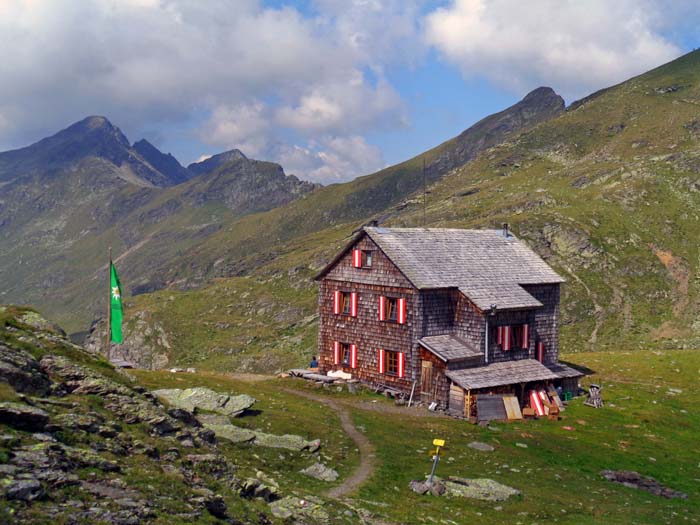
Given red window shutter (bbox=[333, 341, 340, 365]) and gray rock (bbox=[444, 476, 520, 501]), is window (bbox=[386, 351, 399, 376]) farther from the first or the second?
gray rock (bbox=[444, 476, 520, 501])

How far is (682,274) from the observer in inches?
3885

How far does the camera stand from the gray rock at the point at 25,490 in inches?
513

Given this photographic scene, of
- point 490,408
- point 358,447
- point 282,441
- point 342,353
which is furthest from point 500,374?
point 282,441

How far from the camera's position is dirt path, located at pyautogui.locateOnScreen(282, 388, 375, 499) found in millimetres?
25281

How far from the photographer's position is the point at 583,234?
348 ft

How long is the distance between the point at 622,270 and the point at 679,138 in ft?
201

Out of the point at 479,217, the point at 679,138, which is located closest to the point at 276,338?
the point at 479,217

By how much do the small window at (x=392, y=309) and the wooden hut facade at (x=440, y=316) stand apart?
78 millimetres

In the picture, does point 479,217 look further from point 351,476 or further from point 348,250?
point 351,476

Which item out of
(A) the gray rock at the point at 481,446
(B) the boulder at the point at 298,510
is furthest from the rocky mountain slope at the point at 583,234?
(B) the boulder at the point at 298,510

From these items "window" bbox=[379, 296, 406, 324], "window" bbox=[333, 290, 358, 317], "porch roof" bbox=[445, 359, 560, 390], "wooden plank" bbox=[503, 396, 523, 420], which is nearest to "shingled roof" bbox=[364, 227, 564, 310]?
"window" bbox=[379, 296, 406, 324]

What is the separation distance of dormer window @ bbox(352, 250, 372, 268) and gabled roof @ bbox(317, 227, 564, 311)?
0.94 meters

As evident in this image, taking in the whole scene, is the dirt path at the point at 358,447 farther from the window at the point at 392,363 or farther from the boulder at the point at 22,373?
the boulder at the point at 22,373

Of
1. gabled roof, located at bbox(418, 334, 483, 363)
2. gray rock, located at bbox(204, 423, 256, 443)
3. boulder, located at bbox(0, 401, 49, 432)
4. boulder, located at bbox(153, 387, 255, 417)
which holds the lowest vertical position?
gray rock, located at bbox(204, 423, 256, 443)
